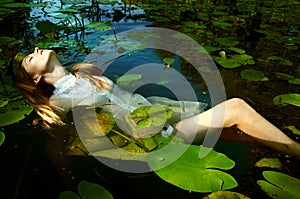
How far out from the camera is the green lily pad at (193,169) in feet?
4.11

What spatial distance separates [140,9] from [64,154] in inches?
183

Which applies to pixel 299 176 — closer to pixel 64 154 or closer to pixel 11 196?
pixel 64 154

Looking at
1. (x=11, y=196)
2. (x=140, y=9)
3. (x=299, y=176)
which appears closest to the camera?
(x=11, y=196)

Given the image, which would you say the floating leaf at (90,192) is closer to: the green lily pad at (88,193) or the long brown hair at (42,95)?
the green lily pad at (88,193)

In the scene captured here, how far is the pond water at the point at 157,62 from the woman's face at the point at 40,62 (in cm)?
27

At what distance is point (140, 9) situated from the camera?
576cm

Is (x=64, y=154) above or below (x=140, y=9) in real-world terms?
below

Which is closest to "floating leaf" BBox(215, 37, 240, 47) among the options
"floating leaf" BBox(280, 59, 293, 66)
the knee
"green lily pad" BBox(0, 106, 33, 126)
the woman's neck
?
"floating leaf" BBox(280, 59, 293, 66)

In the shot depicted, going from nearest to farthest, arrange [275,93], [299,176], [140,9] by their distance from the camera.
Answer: [299,176] < [275,93] < [140,9]

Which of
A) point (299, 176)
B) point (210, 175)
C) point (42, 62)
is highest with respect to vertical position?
point (42, 62)

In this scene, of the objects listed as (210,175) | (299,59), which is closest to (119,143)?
(210,175)

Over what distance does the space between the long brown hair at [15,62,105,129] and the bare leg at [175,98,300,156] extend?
0.76 metres

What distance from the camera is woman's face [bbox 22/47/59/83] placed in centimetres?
192

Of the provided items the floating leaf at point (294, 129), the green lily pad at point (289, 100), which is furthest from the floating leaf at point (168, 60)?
the floating leaf at point (294, 129)
